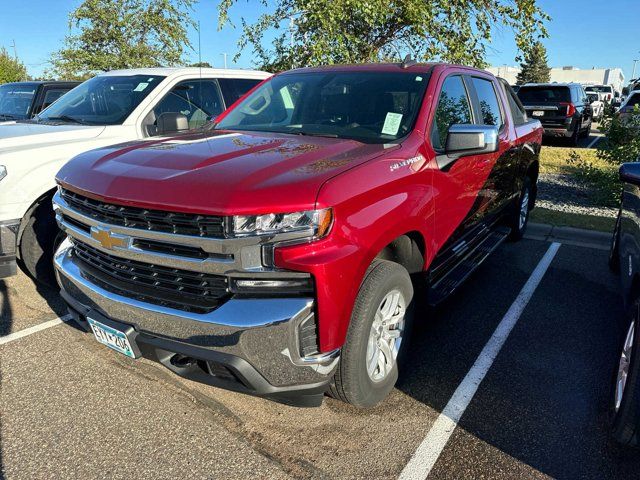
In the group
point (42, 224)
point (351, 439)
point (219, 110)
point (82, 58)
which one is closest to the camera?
point (351, 439)

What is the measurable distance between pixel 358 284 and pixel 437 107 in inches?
65.2

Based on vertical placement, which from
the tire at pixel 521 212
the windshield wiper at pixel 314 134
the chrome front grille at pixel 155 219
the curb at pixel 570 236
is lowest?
the curb at pixel 570 236

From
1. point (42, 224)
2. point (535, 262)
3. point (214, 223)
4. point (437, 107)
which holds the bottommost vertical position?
point (535, 262)

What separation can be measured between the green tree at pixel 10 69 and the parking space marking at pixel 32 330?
29.0 meters

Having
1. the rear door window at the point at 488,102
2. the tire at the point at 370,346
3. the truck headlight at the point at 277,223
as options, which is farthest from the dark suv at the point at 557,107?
the truck headlight at the point at 277,223

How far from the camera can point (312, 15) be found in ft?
30.6

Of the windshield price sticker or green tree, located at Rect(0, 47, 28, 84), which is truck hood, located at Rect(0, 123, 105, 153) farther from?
green tree, located at Rect(0, 47, 28, 84)

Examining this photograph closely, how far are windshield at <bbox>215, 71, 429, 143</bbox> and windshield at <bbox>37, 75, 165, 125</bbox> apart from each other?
163cm

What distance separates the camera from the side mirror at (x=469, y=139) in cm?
323

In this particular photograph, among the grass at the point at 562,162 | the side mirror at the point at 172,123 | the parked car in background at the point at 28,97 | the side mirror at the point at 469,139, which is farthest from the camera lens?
the grass at the point at 562,162

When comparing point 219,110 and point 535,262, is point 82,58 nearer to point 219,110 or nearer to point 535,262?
point 219,110

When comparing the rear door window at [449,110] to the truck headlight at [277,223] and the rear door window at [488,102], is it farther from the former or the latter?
the truck headlight at [277,223]

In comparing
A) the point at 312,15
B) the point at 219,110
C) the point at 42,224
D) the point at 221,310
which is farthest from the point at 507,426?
the point at 312,15

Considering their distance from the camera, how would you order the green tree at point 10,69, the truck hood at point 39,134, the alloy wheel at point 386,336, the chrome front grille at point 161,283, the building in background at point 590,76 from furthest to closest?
the building in background at point 590,76 < the green tree at point 10,69 < the truck hood at point 39,134 < the alloy wheel at point 386,336 < the chrome front grille at point 161,283
